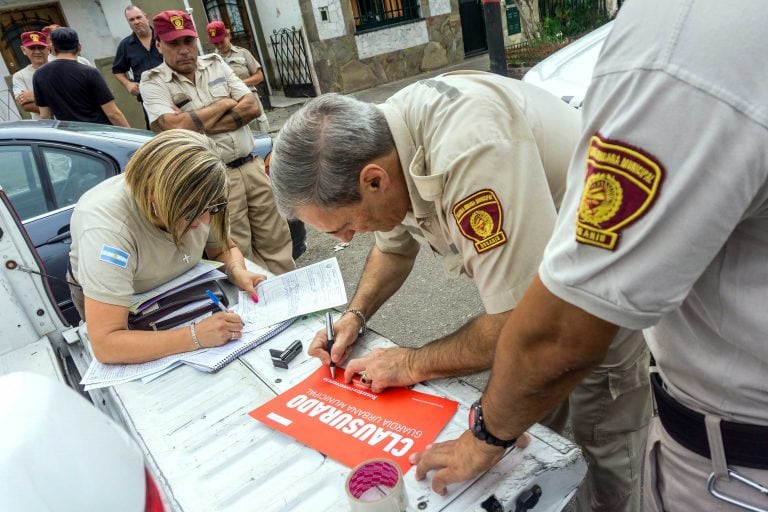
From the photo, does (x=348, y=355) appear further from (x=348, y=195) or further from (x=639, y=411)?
(x=639, y=411)

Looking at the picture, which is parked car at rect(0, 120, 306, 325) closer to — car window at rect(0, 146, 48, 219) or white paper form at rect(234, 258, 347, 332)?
car window at rect(0, 146, 48, 219)

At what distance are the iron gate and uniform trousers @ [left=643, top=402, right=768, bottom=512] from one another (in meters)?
10.4

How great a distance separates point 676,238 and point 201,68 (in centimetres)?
353

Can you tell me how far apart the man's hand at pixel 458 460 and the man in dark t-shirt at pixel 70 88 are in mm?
4057

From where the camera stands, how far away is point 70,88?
13.9ft

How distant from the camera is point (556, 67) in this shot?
13.0ft

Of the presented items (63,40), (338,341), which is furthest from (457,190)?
(63,40)

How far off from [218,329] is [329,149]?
73 cm

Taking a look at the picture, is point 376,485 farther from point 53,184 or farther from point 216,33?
point 216,33

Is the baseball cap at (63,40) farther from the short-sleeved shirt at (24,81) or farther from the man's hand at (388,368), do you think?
the man's hand at (388,368)

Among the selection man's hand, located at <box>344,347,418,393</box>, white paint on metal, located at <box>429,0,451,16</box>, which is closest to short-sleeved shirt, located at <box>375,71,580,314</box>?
man's hand, located at <box>344,347,418,393</box>

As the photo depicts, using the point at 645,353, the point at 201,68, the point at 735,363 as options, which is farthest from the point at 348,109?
the point at 201,68

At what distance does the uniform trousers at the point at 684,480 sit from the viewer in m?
0.83

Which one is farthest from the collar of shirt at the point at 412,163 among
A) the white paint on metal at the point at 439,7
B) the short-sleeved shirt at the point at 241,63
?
the white paint on metal at the point at 439,7
